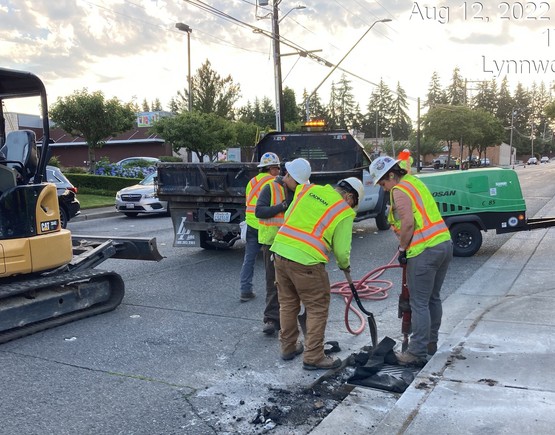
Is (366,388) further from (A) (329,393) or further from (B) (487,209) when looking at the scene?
(B) (487,209)

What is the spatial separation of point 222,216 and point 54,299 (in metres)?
4.06

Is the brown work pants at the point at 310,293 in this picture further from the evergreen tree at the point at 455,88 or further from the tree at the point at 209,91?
the evergreen tree at the point at 455,88

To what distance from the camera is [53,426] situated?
12.9 ft

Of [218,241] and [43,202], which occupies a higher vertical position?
[43,202]

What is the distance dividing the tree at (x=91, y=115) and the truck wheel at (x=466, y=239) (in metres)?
22.2

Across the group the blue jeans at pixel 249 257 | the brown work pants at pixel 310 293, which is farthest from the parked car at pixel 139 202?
the brown work pants at pixel 310 293

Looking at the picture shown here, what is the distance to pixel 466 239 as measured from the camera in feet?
32.4

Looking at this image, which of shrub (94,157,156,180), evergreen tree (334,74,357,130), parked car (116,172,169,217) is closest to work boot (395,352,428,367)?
parked car (116,172,169,217)

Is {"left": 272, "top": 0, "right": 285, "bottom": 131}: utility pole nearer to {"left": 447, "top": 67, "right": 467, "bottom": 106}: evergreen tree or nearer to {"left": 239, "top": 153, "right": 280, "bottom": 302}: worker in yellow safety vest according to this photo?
{"left": 239, "top": 153, "right": 280, "bottom": 302}: worker in yellow safety vest

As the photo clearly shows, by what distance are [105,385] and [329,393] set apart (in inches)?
70.7

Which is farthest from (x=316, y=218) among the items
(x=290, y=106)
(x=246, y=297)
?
(x=290, y=106)

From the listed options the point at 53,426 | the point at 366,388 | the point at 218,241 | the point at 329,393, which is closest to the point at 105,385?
the point at 53,426

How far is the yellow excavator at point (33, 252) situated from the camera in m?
5.66

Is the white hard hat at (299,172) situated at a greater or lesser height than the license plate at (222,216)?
greater
